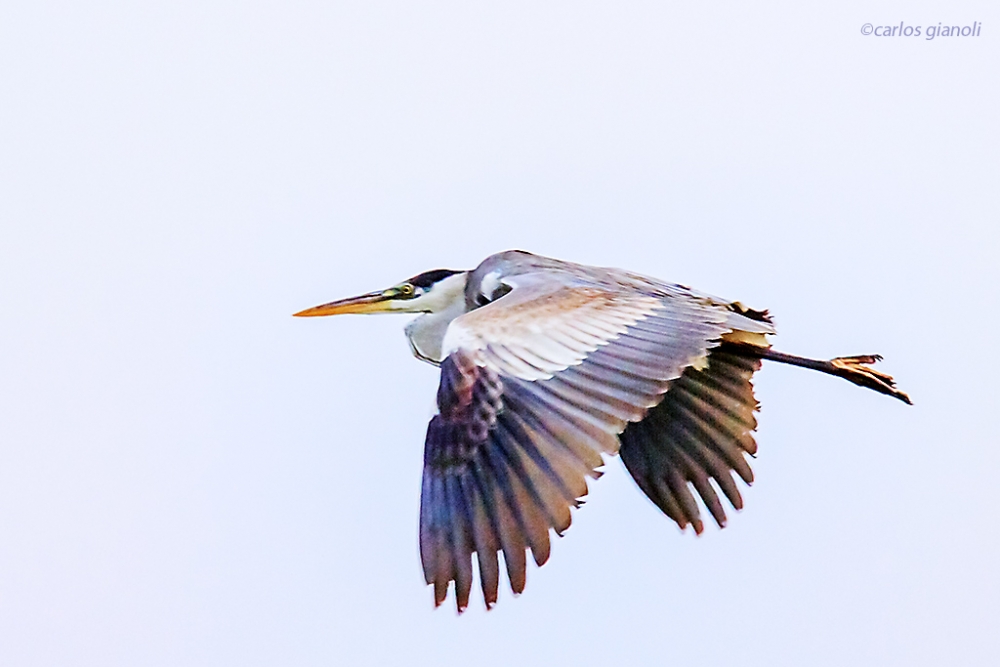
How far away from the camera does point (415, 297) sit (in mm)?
1449

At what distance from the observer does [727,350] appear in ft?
4.66

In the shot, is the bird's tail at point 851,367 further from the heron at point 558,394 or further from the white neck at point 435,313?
the white neck at point 435,313

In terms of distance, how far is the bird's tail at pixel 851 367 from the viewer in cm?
142

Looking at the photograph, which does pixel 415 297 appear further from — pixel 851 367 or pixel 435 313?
pixel 851 367

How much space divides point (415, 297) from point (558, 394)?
0.34 metres

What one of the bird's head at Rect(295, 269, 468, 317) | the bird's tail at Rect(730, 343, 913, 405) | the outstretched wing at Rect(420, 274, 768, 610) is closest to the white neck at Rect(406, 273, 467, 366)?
the bird's head at Rect(295, 269, 468, 317)

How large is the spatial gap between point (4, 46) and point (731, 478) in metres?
1.05

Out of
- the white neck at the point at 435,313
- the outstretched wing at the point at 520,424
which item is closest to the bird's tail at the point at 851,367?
the outstretched wing at the point at 520,424

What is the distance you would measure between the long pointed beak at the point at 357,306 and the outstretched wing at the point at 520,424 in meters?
0.24

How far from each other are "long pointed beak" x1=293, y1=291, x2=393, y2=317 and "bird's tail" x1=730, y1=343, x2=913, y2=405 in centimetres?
→ 44

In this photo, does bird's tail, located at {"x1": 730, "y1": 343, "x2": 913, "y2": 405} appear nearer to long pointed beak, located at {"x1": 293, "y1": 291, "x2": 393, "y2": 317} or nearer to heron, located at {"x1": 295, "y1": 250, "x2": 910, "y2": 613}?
heron, located at {"x1": 295, "y1": 250, "x2": 910, "y2": 613}

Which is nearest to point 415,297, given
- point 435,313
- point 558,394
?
point 435,313

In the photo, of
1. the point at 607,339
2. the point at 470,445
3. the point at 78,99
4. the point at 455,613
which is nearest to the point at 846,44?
the point at 607,339

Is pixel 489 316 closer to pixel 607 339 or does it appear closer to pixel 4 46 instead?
pixel 607 339
